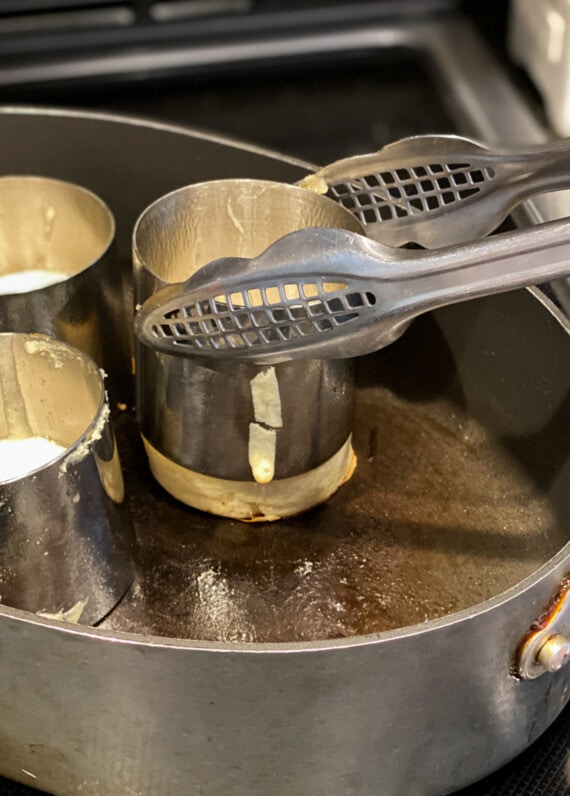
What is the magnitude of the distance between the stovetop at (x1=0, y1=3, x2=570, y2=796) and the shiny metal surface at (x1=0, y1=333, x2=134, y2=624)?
440 millimetres

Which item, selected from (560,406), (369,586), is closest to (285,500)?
(369,586)

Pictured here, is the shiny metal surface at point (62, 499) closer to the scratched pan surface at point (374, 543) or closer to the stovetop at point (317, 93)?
the scratched pan surface at point (374, 543)

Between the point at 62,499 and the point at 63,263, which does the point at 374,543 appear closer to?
the point at 62,499

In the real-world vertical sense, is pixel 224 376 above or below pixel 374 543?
above

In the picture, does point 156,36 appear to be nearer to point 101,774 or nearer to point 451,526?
point 451,526

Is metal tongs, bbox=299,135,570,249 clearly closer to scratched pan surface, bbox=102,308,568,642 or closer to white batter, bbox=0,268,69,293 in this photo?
scratched pan surface, bbox=102,308,568,642

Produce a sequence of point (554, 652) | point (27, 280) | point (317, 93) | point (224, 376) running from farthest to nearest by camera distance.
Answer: point (317, 93)
point (27, 280)
point (224, 376)
point (554, 652)

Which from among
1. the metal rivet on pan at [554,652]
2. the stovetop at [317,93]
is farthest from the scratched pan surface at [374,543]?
the stovetop at [317,93]

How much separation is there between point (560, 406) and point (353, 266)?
0.72 feet

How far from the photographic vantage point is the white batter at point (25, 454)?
65 cm

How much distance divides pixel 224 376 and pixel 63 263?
11.1 inches

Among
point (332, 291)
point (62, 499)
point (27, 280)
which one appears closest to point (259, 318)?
point (332, 291)

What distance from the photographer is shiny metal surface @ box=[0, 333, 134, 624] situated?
54cm

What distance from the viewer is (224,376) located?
1.98ft
